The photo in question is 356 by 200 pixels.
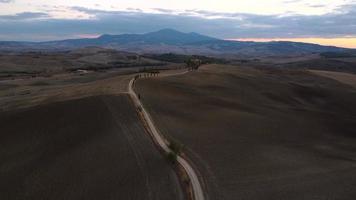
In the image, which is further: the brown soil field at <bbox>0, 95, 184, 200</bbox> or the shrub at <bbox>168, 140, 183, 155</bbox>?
the shrub at <bbox>168, 140, 183, 155</bbox>

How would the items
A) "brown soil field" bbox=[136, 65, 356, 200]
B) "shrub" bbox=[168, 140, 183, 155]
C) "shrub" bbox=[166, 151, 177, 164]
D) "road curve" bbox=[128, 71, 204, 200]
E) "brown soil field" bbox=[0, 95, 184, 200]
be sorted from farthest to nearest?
"shrub" bbox=[168, 140, 183, 155] → "shrub" bbox=[166, 151, 177, 164] → "brown soil field" bbox=[136, 65, 356, 200] → "brown soil field" bbox=[0, 95, 184, 200] → "road curve" bbox=[128, 71, 204, 200]

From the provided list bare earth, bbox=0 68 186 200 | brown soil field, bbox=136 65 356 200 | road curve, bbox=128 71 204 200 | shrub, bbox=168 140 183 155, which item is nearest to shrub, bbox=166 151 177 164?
road curve, bbox=128 71 204 200

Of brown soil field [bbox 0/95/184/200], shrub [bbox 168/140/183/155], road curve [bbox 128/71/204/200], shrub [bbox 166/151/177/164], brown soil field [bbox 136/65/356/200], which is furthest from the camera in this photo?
shrub [bbox 168/140/183/155]

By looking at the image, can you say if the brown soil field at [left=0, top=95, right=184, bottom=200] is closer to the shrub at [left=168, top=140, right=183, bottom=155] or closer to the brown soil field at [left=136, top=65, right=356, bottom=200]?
the shrub at [left=168, top=140, right=183, bottom=155]

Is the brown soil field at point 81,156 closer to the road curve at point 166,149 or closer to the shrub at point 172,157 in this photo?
the shrub at point 172,157

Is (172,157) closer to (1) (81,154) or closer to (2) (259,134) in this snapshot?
(1) (81,154)

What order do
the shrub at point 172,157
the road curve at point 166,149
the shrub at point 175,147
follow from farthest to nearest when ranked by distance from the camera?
the shrub at point 175,147
the shrub at point 172,157
the road curve at point 166,149

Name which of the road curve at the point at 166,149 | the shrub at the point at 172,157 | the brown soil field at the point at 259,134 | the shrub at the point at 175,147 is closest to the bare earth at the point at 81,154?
the shrub at the point at 172,157
